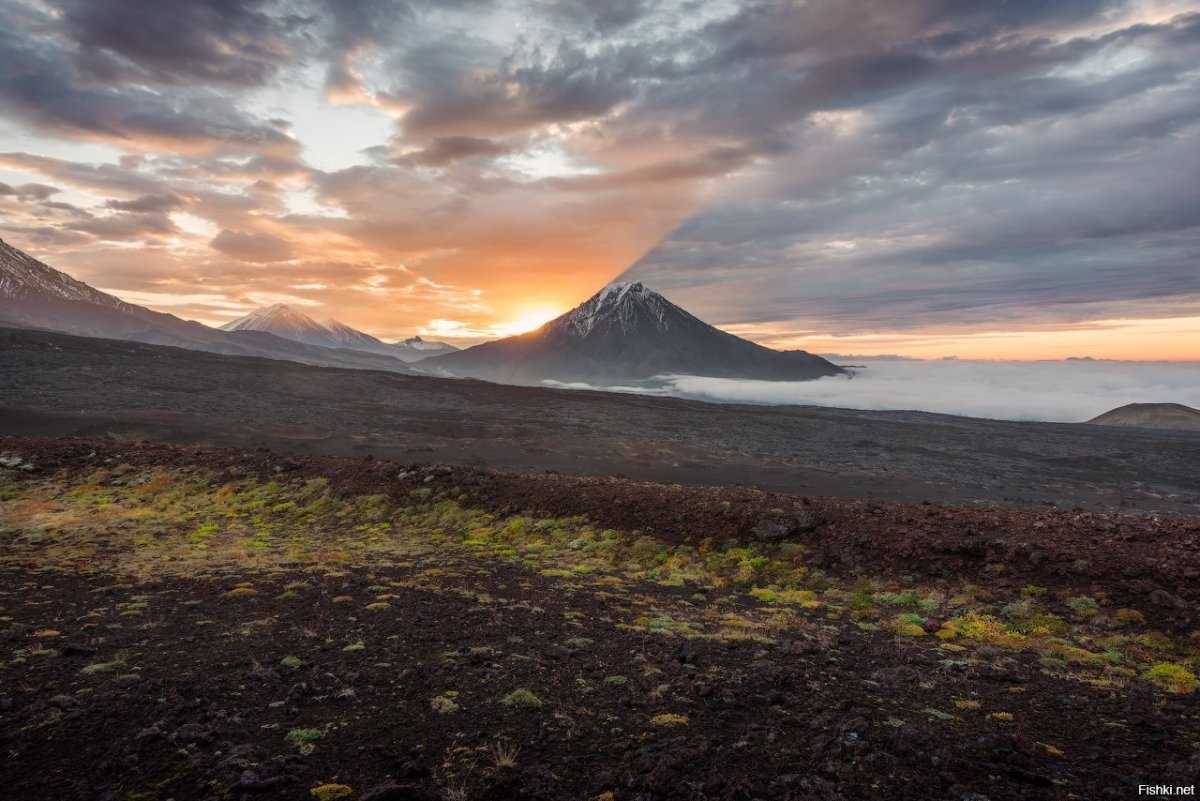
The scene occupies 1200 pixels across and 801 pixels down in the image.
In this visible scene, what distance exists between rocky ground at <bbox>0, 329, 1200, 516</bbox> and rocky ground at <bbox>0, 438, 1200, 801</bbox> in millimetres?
23665

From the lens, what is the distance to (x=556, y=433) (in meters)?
59.5

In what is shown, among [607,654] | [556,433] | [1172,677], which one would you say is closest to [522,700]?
[607,654]

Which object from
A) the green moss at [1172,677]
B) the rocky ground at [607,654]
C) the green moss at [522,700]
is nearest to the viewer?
the rocky ground at [607,654]

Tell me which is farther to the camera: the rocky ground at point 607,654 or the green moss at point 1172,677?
the green moss at point 1172,677

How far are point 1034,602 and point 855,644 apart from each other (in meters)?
5.53

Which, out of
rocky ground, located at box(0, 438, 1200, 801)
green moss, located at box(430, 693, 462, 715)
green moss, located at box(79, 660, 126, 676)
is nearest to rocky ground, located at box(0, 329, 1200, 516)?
rocky ground, located at box(0, 438, 1200, 801)

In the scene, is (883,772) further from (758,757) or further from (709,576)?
(709,576)

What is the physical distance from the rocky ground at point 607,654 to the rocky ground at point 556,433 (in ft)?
77.6

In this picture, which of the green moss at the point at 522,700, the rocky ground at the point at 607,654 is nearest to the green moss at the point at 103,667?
the rocky ground at the point at 607,654

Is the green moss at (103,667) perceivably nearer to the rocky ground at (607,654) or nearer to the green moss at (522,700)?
the rocky ground at (607,654)

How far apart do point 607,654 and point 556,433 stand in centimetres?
5011

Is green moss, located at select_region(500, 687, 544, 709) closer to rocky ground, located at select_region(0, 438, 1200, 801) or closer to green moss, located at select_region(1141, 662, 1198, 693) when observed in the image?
rocky ground, located at select_region(0, 438, 1200, 801)

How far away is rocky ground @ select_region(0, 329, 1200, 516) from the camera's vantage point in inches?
1730

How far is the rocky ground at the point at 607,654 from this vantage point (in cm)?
616
